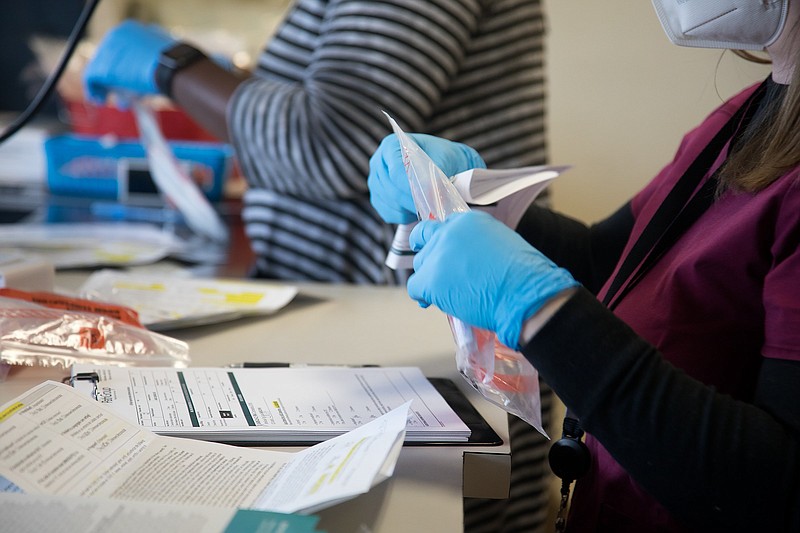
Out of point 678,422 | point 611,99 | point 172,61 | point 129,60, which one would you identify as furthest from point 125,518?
point 611,99

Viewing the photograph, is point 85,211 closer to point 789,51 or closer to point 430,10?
point 430,10

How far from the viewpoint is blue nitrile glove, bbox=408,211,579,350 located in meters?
0.63

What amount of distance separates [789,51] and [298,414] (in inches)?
21.7

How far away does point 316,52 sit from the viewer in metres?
1.27

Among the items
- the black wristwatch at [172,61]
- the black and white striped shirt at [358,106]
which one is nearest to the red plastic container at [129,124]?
the black wristwatch at [172,61]

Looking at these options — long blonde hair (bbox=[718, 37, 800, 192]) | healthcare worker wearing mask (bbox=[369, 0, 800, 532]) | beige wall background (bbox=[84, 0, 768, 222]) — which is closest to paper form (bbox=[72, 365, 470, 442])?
healthcare worker wearing mask (bbox=[369, 0, 800, 532])

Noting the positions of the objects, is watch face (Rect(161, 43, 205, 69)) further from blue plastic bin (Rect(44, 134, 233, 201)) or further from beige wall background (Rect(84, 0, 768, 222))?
beige wall background (Rect(84, 0, 768, 222))

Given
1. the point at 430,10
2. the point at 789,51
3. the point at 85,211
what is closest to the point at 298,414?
the point at 789,51

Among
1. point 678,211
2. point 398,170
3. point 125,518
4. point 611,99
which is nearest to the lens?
point 125,518

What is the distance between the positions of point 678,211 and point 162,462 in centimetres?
55

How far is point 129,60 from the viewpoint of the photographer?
154 centimetres

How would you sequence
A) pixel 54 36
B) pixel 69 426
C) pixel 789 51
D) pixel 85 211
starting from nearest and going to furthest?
pixel 69 426 → pixel 789 51 → pixel 85 211 → pixel 54 36

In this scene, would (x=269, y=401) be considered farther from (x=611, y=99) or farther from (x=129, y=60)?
(x=611, y=99)

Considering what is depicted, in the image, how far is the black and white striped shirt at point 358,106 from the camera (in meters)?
1.19
